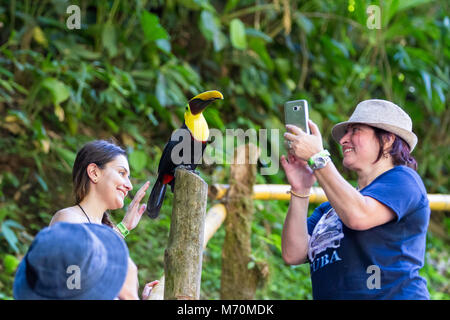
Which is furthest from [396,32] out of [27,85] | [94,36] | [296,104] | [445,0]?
[296,104]

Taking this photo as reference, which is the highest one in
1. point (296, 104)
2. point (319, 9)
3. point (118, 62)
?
point (319, 9)

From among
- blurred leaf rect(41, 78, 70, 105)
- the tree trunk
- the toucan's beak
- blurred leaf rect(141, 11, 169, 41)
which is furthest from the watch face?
blurred leaf rect(141, 11, 169, 41)

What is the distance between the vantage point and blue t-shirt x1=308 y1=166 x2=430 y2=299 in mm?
1490

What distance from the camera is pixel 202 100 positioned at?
2064 millimetres

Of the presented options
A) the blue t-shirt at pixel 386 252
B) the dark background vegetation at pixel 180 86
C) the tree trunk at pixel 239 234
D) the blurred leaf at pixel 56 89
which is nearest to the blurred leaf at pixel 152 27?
the dark background vegetation at pixel 180 86

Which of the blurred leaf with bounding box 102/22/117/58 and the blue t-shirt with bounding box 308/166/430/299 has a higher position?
the blurred leaf with bounding box 102/22/117/58

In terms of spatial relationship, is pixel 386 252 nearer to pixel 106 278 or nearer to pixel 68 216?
pixel 106 278

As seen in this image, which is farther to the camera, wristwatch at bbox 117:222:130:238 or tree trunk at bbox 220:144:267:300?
tree trunk at bbox 220:144:267:300

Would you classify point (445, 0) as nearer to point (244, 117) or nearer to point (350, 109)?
point (350, 109)

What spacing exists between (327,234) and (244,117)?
14.2 feet

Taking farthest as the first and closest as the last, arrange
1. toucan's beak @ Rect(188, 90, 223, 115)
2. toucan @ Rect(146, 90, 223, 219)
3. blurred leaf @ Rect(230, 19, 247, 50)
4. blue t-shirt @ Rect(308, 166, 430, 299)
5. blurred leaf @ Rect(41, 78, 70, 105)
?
blurred leaf @ Rect(230, 19, 247, 50) < blurred leaf @ Rect(41, 78, 70, 105) < toucan @ Rect(146, 90, 223, 219) < toucan's beak @ Rect(188, 90, 223, 115) < blue t-shirt @ Rect(308, 166, 430, 299)

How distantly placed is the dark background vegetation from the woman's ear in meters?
1.86

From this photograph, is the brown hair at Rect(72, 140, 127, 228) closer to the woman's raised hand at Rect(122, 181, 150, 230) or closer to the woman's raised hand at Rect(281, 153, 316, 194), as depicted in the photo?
the woman's raised hand at Rect(122, 181, 150, 230)

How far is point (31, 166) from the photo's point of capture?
4.33 m
